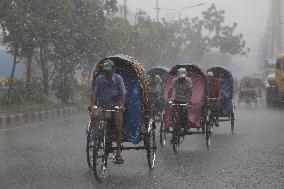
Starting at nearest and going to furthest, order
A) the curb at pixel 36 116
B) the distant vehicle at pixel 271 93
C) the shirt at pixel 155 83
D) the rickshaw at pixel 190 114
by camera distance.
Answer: the rickshaw at pixel 190 114, the shirt at pixel 155 83, the curb at pixel 36 116, the distant vehicle at pixel 271 93

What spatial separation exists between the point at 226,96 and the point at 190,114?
5135 mm

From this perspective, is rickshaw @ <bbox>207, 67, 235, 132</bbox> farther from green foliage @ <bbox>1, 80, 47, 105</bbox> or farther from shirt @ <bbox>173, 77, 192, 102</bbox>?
green foliage @ <bbox>1, 80, 47, 105</bbox>

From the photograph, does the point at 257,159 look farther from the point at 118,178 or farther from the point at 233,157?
the point at 118,178

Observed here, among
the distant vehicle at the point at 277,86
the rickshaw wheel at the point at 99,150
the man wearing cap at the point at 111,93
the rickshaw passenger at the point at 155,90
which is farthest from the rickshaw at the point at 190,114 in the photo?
the distant vehicle at the point at 277,86

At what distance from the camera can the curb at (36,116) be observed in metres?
20.4

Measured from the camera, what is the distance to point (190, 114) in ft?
45.6

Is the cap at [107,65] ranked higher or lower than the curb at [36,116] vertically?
higher

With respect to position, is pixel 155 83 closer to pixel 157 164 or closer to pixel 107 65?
pixel 157 164

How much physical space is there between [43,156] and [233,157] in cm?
354

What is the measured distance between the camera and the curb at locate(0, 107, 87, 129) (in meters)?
20.4

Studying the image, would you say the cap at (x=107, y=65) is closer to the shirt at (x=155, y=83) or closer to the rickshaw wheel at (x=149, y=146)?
the rickshaw wheel at (x=149, y=146)

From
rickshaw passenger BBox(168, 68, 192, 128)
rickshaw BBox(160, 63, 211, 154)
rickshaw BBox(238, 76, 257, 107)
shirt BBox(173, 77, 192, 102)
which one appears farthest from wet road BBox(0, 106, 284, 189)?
rickshaw BBox(238, 76, 257, 107)

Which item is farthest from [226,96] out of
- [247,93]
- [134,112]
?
[247,93]

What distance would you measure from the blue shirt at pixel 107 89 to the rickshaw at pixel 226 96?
813cm
